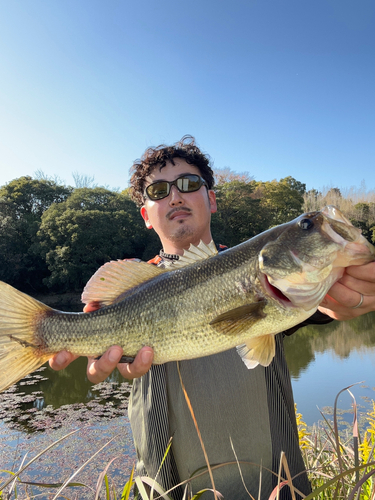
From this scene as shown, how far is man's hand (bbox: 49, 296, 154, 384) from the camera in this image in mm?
1864

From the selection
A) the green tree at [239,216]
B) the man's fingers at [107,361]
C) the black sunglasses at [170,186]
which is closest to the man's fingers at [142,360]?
the man's fingers at [107,361]

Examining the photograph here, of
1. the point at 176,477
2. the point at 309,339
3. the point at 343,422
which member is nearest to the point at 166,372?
the point at 176,477

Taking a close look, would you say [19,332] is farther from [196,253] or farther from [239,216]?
[239,216]

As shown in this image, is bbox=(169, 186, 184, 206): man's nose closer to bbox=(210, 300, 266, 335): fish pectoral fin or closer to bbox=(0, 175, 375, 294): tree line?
bbox=(210, 300, 266, 335): fish pectoral fin

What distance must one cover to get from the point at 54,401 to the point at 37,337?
8.80 m

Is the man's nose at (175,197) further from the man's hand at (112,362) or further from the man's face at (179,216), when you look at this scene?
the man's hand at (112,362)

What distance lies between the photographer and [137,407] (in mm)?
2574

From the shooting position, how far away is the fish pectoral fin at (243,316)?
172 centimetres

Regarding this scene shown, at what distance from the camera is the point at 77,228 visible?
96.6 feet

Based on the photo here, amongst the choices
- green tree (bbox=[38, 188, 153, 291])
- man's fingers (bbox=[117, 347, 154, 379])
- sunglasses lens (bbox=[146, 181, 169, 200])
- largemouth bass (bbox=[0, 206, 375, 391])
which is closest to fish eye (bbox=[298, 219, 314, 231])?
largemouth bass (bbox=[0, 206, 375, 391])

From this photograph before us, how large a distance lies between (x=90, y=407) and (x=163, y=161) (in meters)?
7.70

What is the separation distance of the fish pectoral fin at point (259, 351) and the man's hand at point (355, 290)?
462 millimetres

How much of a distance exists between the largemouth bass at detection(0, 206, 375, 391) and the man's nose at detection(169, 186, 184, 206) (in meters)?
1.16

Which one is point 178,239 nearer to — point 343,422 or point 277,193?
point 343,422
